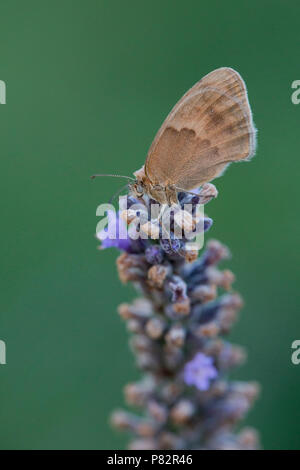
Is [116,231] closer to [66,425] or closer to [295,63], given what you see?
[66,425]

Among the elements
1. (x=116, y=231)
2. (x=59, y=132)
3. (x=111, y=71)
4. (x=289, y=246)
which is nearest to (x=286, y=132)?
(x=289, y=246)

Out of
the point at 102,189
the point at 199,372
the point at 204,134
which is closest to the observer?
the point at 204,134

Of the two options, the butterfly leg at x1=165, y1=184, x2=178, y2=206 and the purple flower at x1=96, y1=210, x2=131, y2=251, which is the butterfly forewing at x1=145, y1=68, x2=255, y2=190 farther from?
the purple flower at x1=96, y1=210, x2=131, y2=251

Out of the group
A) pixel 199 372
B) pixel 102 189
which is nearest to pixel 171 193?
pixel 199 372

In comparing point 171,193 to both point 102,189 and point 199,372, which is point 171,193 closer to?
point 199,372

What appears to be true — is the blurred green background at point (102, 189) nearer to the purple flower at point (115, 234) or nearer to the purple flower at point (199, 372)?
the purple flower at point (199, 372)

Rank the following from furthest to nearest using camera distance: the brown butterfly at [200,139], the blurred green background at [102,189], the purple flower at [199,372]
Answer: the blurred green background at [102,189] → the purple flower at [199,372] → the brown butterfly at [200,139]

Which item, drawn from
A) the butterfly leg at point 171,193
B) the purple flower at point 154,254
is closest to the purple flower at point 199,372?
the purple flower at point 154,254

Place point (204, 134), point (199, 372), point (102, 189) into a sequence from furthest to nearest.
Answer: point (102, 189) → point (199, 372) → point (204, 134)
